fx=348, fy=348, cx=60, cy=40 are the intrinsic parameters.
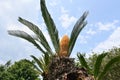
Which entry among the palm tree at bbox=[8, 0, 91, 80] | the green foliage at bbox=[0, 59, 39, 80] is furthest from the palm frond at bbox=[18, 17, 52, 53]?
the green foliage at bbox=[0, 59, 39, 80]

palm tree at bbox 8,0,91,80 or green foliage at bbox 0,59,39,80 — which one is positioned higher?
green foliage at bbox 0,59,39,80

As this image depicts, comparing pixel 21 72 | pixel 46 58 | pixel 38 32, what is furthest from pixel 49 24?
pixel 21 72

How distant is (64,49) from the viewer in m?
19.2

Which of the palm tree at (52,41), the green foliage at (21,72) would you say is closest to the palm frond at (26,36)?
the palm tree at (52,41)

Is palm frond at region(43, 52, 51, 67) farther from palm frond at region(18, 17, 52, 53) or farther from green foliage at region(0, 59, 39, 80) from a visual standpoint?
green foliage at region(0, 59, 39, 80)

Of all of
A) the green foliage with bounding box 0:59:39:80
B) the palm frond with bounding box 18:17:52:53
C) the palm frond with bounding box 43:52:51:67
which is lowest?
the palm frond with bounding box 43:52:51:67

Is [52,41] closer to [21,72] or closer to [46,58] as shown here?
[46,58]

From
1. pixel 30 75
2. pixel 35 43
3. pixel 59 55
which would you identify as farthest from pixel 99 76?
pixel 30 75

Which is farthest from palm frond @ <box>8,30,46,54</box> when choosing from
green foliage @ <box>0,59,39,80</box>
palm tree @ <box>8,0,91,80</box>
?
green foliage @ <box>0,59,39,80</box>

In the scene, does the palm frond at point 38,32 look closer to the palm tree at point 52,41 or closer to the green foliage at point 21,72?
the palm tree at point 52,41

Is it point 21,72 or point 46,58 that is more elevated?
point 21,72

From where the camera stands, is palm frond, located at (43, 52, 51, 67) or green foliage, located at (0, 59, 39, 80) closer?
palm frond, located at (43, 52, 51, 67)

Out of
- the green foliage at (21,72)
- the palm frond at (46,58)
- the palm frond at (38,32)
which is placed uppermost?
the green foliage at (21,72)

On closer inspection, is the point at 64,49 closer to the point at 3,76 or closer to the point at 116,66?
the point at 116,66
